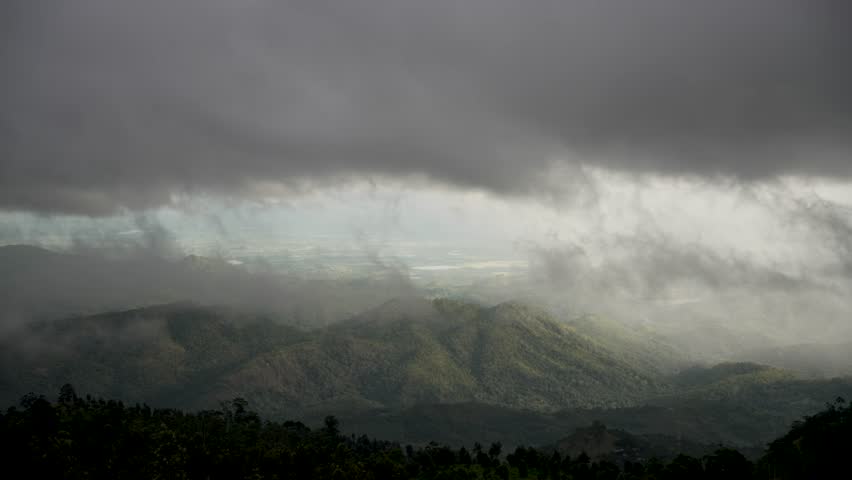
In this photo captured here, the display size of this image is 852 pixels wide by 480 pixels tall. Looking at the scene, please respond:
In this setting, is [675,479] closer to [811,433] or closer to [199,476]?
[811,433]

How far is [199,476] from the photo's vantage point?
531ft

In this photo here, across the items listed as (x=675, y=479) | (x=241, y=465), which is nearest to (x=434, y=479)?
(x=241, y=465)

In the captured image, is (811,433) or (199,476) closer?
(199,476)

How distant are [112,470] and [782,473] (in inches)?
7369

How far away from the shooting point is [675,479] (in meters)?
178

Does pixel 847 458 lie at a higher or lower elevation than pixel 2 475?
higher

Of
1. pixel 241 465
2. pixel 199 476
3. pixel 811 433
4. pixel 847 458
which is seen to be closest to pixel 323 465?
pixel 241 465

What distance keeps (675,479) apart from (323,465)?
338 ft

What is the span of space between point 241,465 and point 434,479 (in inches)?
2369

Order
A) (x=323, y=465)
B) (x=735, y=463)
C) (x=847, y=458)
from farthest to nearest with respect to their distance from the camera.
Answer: (x=735, y=463) → (x=323, y=465) → (x=847, y=458)

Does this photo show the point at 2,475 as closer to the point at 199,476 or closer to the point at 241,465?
the point at 199,476

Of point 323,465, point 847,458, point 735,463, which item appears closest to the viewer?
point 847,458

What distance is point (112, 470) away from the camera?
16162 centimetres

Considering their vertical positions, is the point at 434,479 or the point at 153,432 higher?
the point at 153,432
